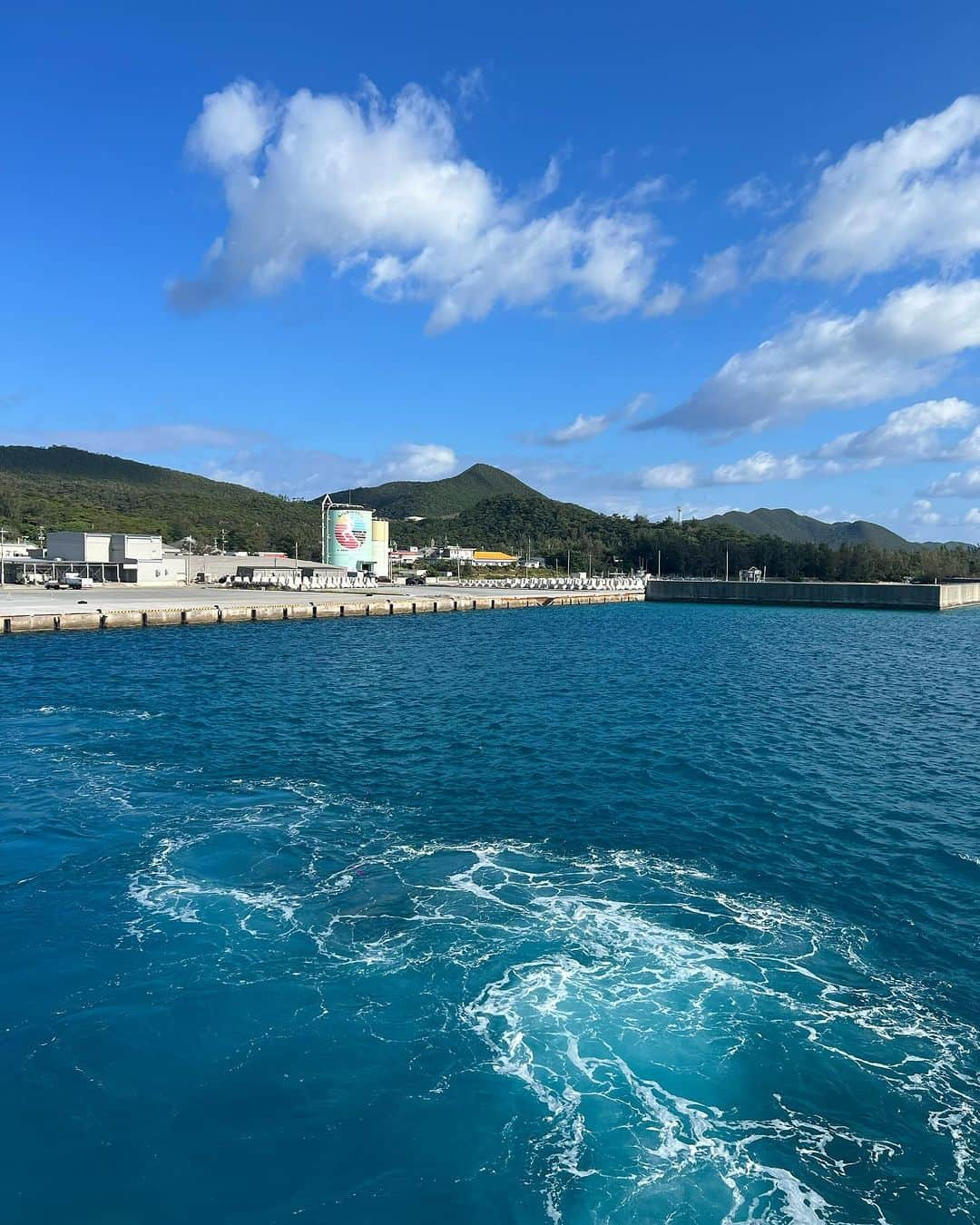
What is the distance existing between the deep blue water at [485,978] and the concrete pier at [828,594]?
296 ft

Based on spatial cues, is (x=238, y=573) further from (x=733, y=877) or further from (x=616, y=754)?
(x=733, y=877)

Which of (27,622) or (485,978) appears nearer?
(485,978)

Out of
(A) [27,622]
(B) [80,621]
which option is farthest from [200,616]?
(A) [27,622]

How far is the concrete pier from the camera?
10525 centimetres

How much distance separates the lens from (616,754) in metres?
24.5

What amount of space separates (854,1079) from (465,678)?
3105cm

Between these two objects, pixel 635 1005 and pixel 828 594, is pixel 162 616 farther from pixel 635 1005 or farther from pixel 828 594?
pixel 828 594

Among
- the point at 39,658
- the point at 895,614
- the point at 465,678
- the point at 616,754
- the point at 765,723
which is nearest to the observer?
the point at 616,754

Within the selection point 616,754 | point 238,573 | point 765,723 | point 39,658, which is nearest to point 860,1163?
point 616,754

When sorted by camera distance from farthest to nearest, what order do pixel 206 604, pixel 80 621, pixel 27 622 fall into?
1. pixel 206 604
2. pixel 80 621
3. pixel 27 622

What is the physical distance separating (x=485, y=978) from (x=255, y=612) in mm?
62739

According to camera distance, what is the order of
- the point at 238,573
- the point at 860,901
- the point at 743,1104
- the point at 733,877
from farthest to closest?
the point at 238,573, the point at 733,877, the point at 860,901, the point at 743,1104

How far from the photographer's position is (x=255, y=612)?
230 ft

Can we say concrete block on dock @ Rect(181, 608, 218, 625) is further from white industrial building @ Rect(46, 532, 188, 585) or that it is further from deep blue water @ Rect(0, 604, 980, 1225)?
deep blue water @ Rect(0, 604, 980, 1225)
